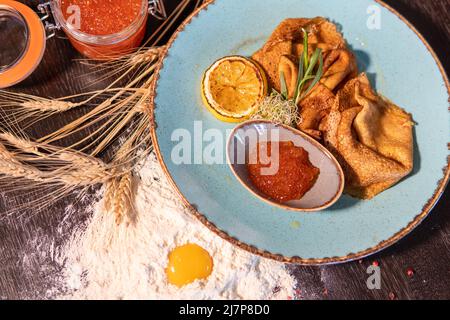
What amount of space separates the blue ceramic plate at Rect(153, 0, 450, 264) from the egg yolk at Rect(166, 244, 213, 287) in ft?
0.96

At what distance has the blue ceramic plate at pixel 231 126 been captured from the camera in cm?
366

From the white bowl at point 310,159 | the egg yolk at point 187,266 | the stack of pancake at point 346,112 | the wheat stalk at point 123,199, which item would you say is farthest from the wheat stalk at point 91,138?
the stack of pancake at point 346,112

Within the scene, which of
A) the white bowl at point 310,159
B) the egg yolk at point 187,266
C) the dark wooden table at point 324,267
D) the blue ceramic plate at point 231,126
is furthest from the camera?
the dark wooden table at point 324,267

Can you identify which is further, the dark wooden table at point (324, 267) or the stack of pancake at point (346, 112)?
the dark wooden table at point (324, 267)

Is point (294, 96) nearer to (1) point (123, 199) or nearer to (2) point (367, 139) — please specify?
(2) point (367, 139)

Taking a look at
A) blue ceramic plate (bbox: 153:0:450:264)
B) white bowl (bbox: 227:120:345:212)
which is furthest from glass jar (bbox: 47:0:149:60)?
white bowl (bbox: 227:120:345:212)

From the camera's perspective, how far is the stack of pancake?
355cm

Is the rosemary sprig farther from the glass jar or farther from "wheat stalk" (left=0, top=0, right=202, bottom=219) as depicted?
the glass jar

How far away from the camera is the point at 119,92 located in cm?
391

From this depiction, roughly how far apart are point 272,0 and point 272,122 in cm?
101

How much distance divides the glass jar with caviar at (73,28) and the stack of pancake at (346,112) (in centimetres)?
94

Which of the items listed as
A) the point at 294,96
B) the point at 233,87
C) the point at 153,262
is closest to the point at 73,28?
the point at 233,87

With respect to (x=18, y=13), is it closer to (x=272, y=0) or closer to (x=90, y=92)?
(x=90, y=92)

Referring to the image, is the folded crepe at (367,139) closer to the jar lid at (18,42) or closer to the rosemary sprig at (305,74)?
the rosemary sprig at (305,74)
